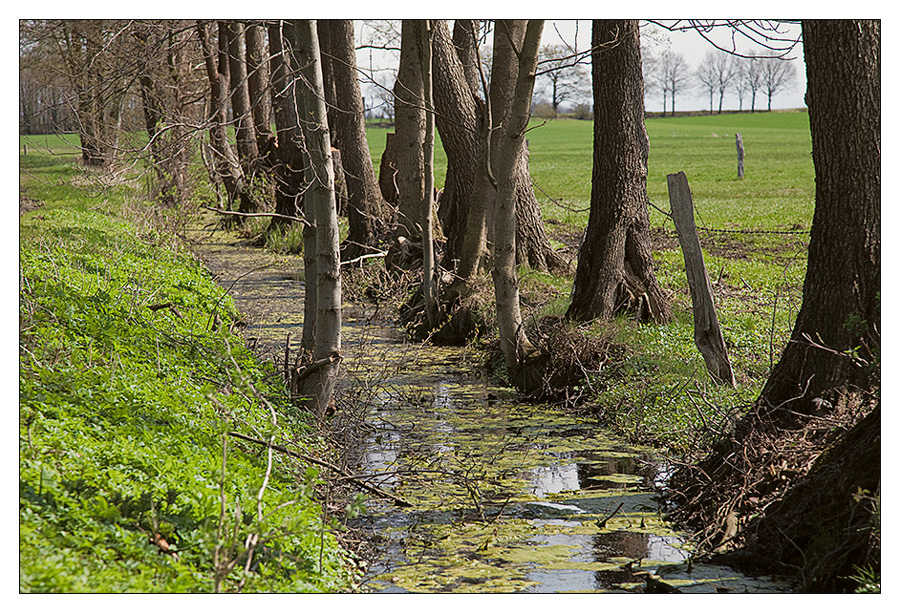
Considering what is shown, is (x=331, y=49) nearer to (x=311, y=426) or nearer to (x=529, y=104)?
(x=529, y=104)

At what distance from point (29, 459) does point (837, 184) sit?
4845 millimetres

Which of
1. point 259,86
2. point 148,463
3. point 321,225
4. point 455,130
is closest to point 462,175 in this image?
point 455,130

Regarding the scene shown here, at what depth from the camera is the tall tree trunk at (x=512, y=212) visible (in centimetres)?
720

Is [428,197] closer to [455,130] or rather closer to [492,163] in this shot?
[492,163]

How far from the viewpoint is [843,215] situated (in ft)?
16.6

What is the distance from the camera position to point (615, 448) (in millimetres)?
6637

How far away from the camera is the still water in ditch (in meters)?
4.41

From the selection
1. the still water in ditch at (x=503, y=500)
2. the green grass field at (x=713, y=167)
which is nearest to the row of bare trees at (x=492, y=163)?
the still water in ditch at (x=503, y=500)

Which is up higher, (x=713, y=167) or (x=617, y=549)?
(x=713, y=167)

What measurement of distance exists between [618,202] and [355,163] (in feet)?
24.3

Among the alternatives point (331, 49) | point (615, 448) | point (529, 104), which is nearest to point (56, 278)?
point (529, 104)

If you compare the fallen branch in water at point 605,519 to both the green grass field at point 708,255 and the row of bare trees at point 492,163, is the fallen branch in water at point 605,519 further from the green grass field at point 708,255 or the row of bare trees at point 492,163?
the green grass field at point 708,255

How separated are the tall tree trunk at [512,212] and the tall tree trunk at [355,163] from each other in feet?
21.4

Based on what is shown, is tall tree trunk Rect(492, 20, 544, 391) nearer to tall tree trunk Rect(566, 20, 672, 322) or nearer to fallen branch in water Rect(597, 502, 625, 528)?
tall tree trunk Rect(566, 20, 672, 322)
